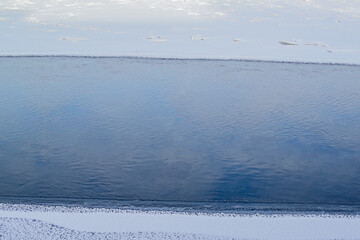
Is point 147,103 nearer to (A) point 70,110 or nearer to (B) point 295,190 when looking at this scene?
(A) point 70,110

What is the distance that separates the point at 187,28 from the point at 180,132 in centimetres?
833

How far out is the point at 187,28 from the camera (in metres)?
14.2

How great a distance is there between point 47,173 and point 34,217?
1.22m

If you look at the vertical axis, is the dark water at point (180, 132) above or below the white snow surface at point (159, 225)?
below

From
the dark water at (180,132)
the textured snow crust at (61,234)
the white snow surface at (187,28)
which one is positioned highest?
the textured snow crust at (61,234)

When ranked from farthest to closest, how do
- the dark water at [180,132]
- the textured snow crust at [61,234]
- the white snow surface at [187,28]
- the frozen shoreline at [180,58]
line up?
the white snow surface at [187,28] < the frozen shoreline at [180,58] < the dark water at [180,132] < the textured snow crust at [61,234]

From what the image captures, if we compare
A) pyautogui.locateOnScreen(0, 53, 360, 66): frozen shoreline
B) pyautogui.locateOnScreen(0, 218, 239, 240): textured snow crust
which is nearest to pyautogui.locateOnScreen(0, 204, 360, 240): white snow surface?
pyautogui.locateOnScreen(0, 218, 239, 240): textured snow crust

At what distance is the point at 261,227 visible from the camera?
4176 millimetres

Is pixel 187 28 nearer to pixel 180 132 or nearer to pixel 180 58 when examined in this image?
pixel 180 58

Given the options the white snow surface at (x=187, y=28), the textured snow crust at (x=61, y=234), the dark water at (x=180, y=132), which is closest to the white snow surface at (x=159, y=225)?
the textured snow crust at (x=61, y=234)

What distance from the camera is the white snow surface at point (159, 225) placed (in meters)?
4.04

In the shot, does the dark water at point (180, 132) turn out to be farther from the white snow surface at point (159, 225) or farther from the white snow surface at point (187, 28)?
the white snow surface at point (187, 28)

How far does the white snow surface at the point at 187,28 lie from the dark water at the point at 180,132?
1.48 meters

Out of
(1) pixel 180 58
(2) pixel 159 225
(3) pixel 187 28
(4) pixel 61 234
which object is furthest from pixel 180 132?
(3) pixel 187 28
